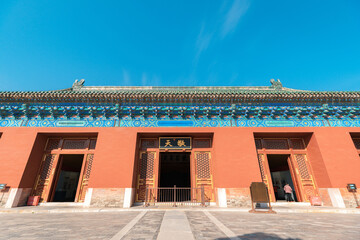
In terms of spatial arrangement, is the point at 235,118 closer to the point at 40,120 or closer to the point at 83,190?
the point at 83,190

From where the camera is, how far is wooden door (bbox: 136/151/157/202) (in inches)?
287

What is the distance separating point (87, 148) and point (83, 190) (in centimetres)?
202

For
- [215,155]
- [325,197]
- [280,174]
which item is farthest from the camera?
[280,174]

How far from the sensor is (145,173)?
7.61 metres

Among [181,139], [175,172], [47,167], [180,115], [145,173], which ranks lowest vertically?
[145,173]

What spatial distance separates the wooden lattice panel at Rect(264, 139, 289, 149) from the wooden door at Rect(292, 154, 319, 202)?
67cm

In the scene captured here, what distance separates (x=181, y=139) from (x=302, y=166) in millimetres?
6318

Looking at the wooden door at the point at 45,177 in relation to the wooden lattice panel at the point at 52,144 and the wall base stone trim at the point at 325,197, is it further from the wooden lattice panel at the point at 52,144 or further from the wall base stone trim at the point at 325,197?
the wall base stone trim at the point at 325,197

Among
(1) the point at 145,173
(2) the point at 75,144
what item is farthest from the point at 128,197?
(2) the point at 75,144

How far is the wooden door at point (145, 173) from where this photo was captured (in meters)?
7.30

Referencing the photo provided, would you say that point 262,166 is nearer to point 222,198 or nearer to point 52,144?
point 222,198

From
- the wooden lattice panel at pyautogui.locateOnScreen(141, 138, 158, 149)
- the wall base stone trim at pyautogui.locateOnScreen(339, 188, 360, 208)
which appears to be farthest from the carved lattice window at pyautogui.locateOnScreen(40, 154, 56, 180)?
the wall base stone trim at pyautogui.locateOnScreen(339, 188, 360, 208)

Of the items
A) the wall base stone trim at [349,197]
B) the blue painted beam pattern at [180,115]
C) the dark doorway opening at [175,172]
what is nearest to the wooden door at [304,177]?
the wall base stone trim at [349,197]

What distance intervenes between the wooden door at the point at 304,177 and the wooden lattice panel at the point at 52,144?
12414 mm
